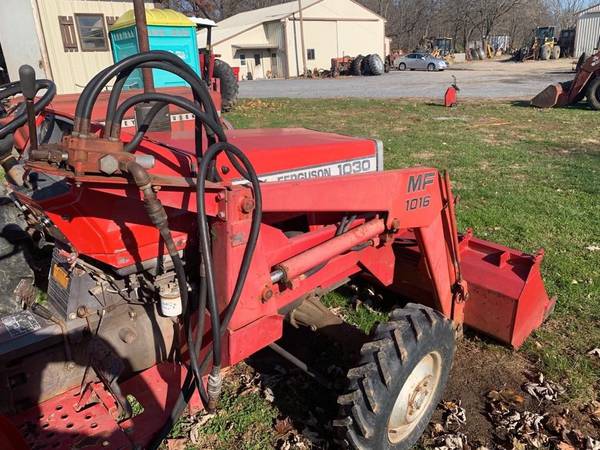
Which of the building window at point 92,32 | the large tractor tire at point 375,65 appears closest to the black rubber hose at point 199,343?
the building window at point 92,32

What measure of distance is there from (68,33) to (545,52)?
3664 cm

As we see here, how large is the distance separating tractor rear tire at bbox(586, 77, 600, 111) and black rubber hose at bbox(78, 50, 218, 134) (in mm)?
15138

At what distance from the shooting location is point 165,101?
68.2 inches

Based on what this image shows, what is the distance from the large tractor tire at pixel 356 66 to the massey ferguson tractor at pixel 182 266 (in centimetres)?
3320

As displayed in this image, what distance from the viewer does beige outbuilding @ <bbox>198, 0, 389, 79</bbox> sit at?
38500 mm

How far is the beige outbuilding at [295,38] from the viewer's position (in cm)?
3850

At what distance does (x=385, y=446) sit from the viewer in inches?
93.3

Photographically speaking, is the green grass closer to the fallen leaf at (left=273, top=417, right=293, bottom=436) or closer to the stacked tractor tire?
the fallen leaf at (left=273, top=417, right=293, bottom=436)

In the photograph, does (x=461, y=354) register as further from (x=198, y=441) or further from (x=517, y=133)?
(x=517, y=133)

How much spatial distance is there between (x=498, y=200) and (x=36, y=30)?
14.0 meters

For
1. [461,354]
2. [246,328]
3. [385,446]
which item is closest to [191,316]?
[246,328]

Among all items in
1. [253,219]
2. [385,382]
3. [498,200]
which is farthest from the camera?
[498,200]

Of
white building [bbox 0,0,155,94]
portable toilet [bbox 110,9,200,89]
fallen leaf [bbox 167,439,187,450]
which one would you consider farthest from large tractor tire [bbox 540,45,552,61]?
fallen leaf [bbox 167,439,187,450]

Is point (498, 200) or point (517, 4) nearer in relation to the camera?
point (498, 200)
